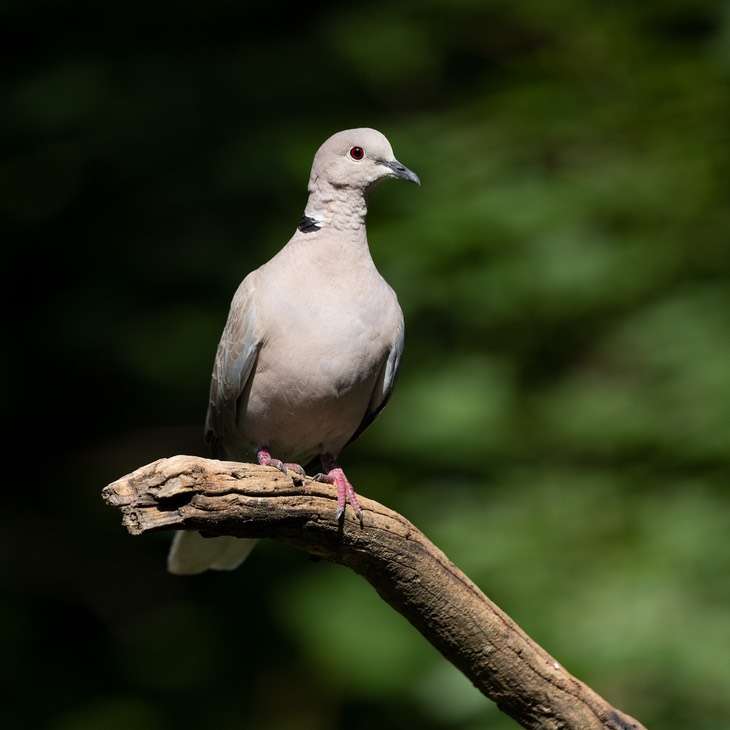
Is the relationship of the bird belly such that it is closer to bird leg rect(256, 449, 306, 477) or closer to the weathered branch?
bird leg rect(256, 449, 306, 477)

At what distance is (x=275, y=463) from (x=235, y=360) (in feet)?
1.36

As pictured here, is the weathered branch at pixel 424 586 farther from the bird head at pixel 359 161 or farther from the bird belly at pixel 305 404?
the bird head at pixel 359 161

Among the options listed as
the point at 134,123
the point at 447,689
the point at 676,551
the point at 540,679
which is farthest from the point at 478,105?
the point at 540,679

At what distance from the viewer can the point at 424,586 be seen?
2.95m

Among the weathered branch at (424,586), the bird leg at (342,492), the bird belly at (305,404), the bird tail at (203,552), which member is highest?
the bird belly at (305,404)

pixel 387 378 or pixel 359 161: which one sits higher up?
pixel 359 161

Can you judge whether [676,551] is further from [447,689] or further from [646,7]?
[646,7]

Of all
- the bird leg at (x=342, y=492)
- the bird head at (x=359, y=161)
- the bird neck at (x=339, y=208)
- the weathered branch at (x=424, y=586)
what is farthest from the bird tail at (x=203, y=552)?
the bird head at (x=359, y=161)

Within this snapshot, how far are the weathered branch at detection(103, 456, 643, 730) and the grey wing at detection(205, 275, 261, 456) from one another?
2.26ft

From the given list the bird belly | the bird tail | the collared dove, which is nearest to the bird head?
the collared dove

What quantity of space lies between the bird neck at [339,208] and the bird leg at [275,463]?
0.71 metres

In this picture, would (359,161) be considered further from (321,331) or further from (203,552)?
(203,552)

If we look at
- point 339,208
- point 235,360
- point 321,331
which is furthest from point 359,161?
point 235,360

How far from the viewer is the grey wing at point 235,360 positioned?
3.43 m
